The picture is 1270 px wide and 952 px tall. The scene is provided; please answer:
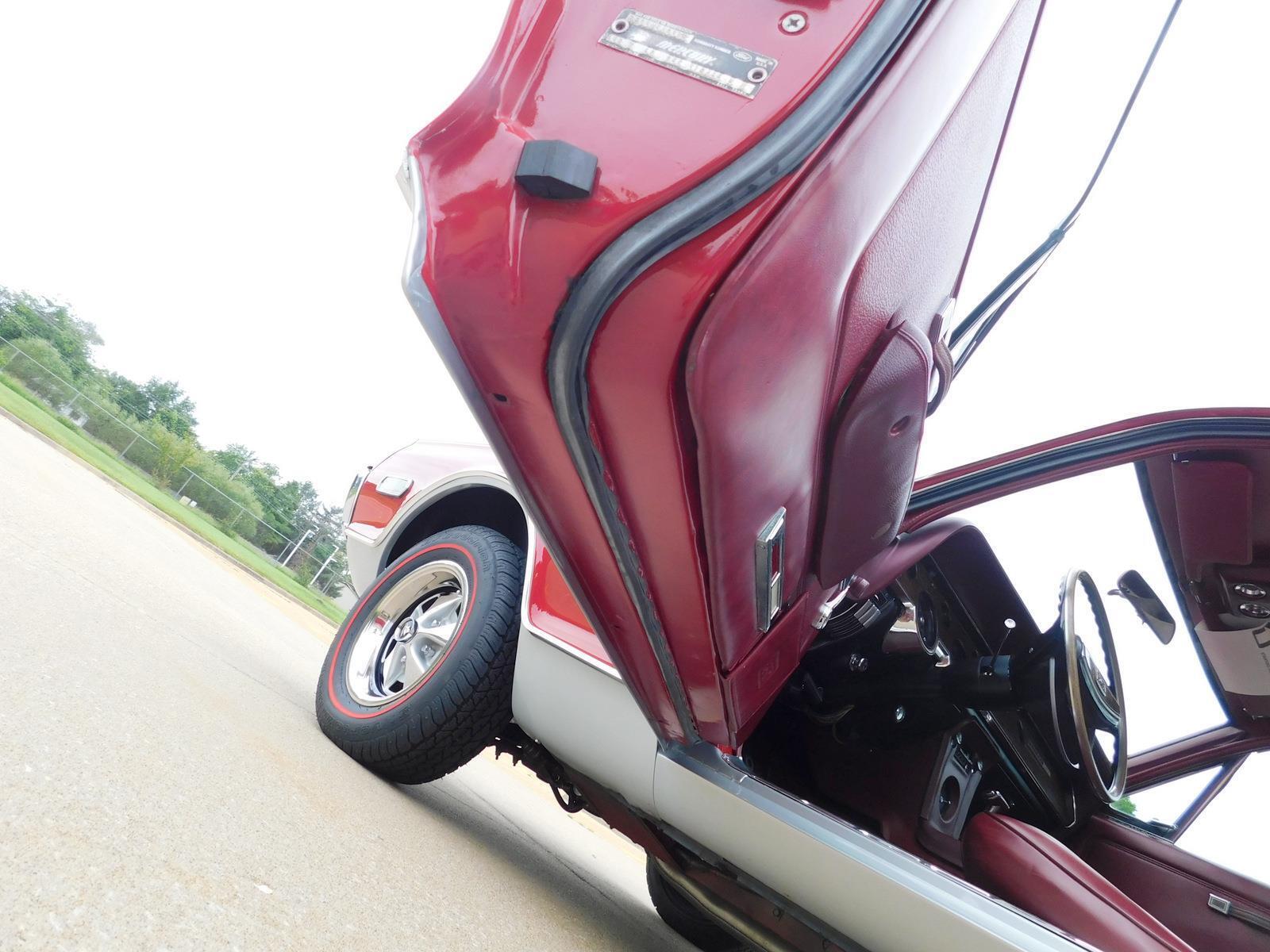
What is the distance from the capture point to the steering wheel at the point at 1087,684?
1.71 m

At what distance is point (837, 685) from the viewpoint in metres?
1.99

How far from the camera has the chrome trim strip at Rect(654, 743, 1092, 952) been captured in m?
1.23

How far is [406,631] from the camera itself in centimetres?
235

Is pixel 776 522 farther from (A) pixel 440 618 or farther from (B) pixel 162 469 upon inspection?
(B) pixel 162 469

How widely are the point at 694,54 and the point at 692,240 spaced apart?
7.9 inches

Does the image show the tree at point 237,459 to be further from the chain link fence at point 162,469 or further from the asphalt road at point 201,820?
the asphalt road at point 201,820

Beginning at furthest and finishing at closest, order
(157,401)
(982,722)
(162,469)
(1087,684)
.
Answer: (157,401) → (162,469) → (982,722) → (1087,684)

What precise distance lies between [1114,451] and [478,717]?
157 centimetres

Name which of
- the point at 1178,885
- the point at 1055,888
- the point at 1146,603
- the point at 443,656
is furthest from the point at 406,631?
the point at 1178,885

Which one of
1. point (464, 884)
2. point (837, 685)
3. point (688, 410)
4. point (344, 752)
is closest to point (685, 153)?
point (688, 410)

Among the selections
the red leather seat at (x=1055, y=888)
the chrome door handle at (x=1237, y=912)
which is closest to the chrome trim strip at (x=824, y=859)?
the red leather seat at (x=1055, y=888)

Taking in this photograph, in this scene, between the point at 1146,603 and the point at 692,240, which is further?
the point at 1146,603

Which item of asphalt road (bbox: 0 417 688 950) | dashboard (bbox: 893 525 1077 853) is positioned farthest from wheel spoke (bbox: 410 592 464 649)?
dashboard (bbox: 893 525 1077 853)

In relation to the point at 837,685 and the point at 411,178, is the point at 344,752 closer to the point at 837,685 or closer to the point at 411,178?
the point at 837,685
